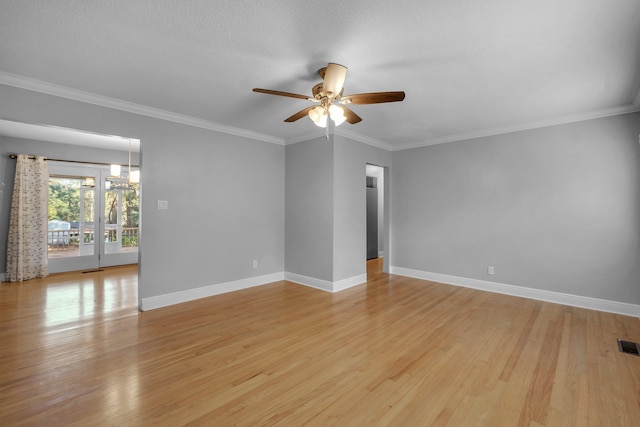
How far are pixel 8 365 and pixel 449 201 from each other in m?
→ 5.55

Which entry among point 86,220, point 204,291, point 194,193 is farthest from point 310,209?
point 86,220

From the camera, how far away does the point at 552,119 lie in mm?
3797

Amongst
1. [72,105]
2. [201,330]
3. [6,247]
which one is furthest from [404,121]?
[6,247]

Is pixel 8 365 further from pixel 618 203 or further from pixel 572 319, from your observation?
pixel 618 203

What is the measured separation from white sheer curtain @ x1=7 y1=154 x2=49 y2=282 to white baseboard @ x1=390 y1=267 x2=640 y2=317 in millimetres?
6944

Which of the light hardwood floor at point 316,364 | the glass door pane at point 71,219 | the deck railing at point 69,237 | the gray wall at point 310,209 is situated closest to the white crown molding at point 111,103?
the gray wall at point 310,209

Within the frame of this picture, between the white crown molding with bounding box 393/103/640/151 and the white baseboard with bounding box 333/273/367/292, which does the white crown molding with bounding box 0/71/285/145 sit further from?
the white crown molding with bounding box 393/103/640/151

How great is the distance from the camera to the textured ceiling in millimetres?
1781

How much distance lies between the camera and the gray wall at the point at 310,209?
4445mm

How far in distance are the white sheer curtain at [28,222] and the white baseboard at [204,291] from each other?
3503 millimetres

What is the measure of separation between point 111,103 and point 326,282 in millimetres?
3617

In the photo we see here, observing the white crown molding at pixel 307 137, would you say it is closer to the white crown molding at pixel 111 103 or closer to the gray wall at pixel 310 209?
the gray wall at pixel 310 209

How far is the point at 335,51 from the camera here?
219cm

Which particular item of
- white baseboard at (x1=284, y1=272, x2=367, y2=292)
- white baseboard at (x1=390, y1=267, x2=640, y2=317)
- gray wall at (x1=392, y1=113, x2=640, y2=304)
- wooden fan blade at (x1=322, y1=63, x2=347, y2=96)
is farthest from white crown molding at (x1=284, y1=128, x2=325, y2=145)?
white baseboard at (x1=390, y1=267, x2=640, y2=317)
